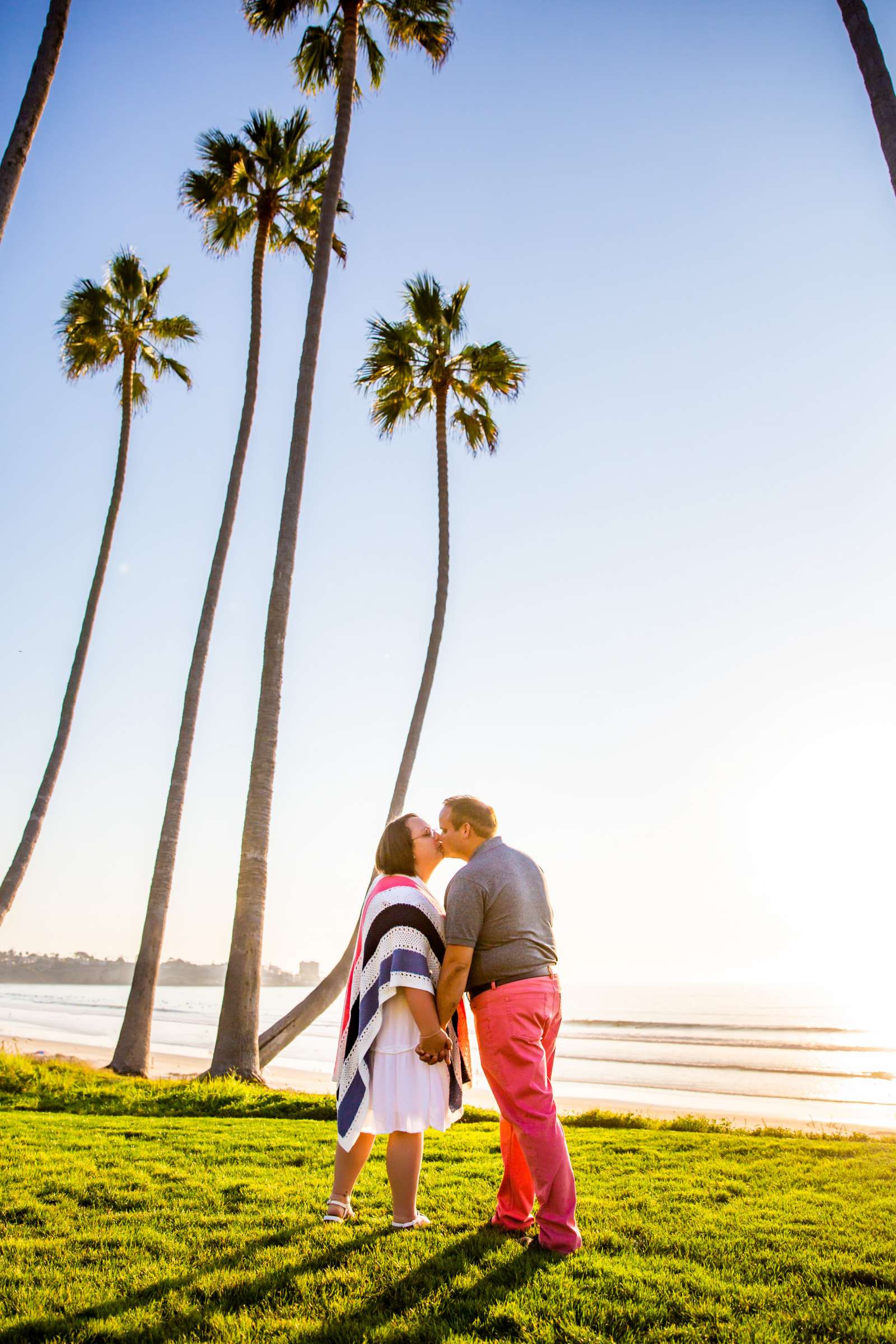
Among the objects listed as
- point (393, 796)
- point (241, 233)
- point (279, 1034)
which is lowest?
point (279, 1034)

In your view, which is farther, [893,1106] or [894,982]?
[894,982]

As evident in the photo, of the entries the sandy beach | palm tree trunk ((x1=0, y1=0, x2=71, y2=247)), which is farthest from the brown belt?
palm tree trunk ((x1=0, y1=0, x2=71, y2=247))

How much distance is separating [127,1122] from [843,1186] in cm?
626

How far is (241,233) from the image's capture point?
16.8 metres

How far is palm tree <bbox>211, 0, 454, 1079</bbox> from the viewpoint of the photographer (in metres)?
11.3

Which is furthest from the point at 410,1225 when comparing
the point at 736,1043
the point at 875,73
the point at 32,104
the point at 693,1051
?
the point at 736,1043

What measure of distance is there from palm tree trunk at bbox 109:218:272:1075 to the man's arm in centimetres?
1033

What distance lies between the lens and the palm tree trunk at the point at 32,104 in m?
7.11

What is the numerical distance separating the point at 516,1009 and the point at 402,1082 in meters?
0.62

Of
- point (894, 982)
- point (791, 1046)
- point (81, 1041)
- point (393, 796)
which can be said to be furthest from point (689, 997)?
point (393, 796)

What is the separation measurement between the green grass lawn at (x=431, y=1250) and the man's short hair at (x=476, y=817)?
1872 millimetres

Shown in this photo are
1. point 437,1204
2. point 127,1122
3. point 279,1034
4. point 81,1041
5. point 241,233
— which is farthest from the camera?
point 81,1041

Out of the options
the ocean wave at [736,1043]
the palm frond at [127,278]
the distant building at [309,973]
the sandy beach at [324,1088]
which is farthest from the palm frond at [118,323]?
the distant building at [309,973]

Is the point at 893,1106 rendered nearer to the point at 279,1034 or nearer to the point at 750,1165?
the point at 279,1034
